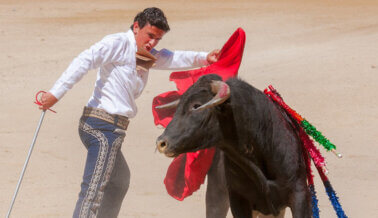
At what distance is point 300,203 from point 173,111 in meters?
1.25

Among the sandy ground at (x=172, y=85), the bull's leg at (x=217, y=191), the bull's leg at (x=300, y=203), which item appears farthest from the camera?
the sandy ground at (x=172, y=85)

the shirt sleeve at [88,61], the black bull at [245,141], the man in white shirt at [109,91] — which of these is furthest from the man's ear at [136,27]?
the black bull at [245,141]

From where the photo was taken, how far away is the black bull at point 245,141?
4539 millimetres

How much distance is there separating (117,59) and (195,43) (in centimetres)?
957

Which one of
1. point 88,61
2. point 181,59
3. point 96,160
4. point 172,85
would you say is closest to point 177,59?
point 181,59

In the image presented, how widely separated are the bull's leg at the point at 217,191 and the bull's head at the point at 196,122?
1.08 meters

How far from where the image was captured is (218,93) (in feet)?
14.7

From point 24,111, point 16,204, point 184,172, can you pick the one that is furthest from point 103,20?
point 184,172

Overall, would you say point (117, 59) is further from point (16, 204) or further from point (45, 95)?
point (16, 204)

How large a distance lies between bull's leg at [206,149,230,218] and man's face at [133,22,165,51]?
0.94 metres

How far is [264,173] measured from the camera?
16.2ft

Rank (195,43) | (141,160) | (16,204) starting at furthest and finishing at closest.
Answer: (195,43)
(141,160)
(16,204)

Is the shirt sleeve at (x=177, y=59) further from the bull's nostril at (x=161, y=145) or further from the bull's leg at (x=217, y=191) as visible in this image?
the bull's nostril at (x=161, y=145)

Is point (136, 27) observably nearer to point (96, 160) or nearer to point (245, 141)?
point (96, 160)
